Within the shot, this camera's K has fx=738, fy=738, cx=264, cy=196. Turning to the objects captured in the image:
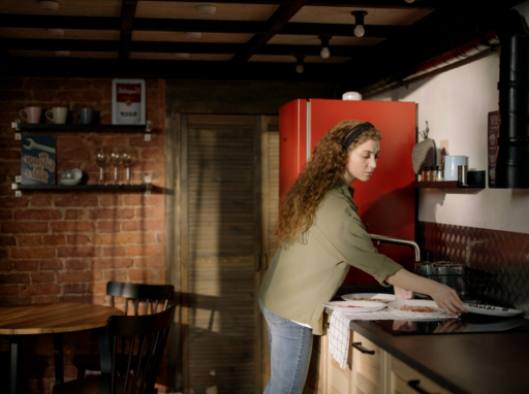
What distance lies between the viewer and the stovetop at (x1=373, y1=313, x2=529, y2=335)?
262 cm

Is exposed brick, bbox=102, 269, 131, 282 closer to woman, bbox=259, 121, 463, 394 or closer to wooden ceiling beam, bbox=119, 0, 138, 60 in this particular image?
wooden ceiling beam, bbox=119, 0, 138, 60

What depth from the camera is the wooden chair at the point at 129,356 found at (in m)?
3.27

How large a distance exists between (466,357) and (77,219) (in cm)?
336

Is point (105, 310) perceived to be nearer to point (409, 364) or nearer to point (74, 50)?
point (74, 50)

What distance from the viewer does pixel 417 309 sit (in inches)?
119

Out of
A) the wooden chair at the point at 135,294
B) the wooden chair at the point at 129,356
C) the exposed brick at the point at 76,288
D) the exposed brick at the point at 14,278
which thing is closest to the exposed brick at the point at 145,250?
the exposed brick at the point at 76,288

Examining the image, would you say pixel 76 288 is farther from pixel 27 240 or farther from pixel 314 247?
pixel 314 247

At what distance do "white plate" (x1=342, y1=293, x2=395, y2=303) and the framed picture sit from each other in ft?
7.37

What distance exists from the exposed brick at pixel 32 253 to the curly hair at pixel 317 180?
2.47 meters

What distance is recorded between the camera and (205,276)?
5.17 m

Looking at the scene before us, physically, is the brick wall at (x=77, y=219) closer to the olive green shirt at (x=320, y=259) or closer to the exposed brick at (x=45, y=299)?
the exposed brick at (x=45, y=299)

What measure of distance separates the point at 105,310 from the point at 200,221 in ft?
3.77

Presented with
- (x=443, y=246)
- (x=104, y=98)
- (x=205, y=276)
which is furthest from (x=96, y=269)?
(x=443, y=246)

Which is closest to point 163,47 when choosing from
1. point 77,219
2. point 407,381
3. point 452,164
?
point 77,219
